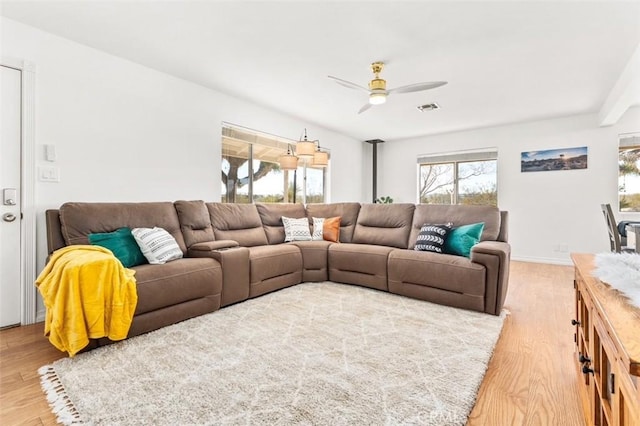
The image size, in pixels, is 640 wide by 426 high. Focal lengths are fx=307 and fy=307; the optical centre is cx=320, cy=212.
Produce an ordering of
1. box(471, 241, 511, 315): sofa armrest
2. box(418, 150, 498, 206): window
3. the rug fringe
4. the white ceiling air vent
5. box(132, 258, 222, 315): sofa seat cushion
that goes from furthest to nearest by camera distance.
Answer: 1. box(418, 150, 498, 206): window
2. the white ceiling air vent
3. box(471, 241, 511, 315): sofa armrest
4. box(132, 258, 222, 315): sofa seat cushion
5. the rug fringe

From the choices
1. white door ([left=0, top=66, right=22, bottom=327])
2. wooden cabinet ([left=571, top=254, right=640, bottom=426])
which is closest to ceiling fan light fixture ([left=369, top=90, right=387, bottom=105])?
wooden cabinet ([left=571, top=254, right=640, bottom=426])

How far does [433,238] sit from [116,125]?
11.3 feet

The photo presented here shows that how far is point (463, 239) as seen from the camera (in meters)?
3.04

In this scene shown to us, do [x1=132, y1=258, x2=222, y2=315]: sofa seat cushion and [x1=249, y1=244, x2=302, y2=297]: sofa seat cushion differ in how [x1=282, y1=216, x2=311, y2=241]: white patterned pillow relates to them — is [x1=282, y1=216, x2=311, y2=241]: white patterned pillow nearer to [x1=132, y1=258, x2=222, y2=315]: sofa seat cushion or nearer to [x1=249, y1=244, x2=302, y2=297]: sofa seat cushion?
[x1=249, y1=244, x2=302, y2=297]: sofa seat cushion

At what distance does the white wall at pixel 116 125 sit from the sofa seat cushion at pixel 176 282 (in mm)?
1214

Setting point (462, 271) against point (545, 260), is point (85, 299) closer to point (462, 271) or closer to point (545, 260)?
point (462, 271)

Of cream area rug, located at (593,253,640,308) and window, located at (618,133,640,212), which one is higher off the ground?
window, located at (618,133,640,212)

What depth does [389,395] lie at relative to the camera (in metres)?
1.51

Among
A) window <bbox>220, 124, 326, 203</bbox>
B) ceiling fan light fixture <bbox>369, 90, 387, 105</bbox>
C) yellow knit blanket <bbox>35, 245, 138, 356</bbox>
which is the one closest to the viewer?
yellow knit blanket <bbox>35, 245, 138, 356</bbox>

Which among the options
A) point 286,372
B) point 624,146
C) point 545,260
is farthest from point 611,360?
point 624,146

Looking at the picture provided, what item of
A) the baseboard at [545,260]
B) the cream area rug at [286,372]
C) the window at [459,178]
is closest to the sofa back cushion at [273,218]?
the cream area rug at [286,372]

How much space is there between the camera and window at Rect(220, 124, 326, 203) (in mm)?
4344

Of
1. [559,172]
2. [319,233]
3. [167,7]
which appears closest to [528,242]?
[559,172]

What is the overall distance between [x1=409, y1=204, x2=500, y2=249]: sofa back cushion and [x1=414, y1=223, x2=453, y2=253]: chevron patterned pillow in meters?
0.14
